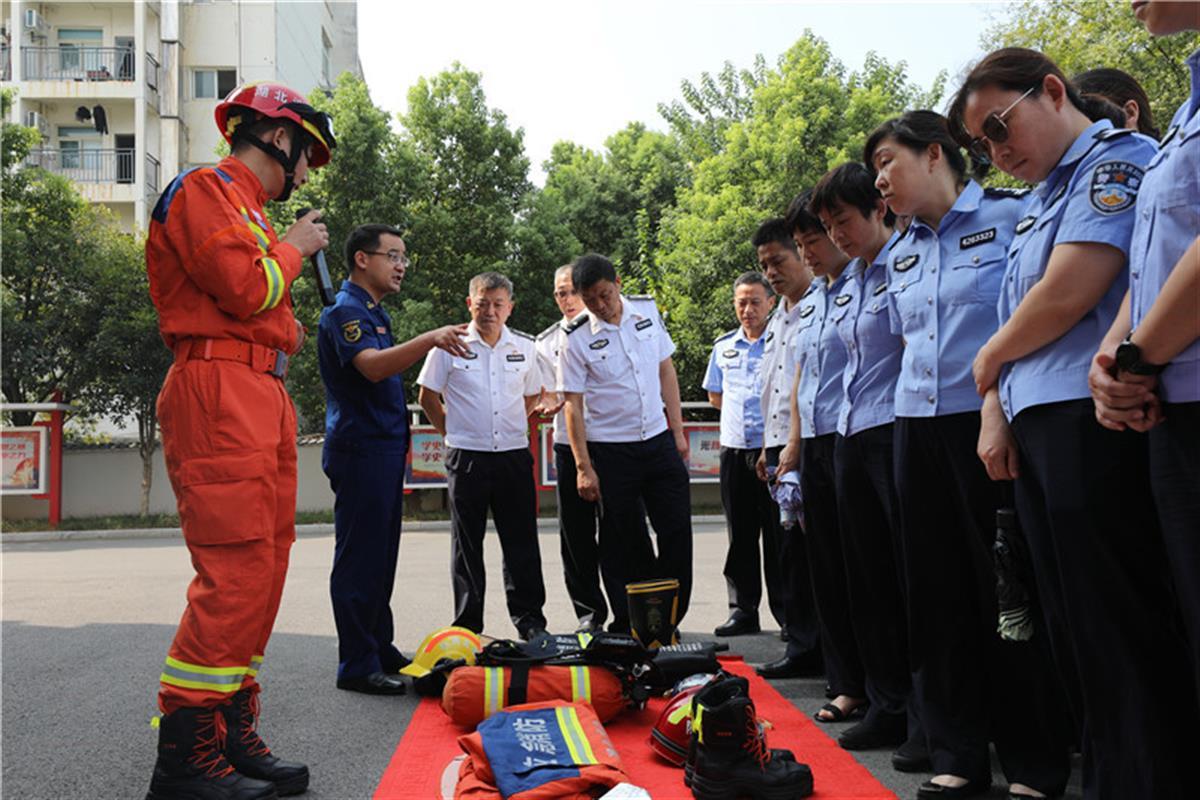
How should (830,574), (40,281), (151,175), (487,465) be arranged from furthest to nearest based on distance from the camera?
(151,175) < (40,281) < (487,465) < (830,574)

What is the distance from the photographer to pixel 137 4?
28.8 metres

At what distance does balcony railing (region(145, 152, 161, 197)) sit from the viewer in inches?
1157

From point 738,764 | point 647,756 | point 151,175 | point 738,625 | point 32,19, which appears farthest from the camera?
point 151,175

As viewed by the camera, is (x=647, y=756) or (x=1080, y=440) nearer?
(x=1080, y=440)

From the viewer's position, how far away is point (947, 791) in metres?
3.25

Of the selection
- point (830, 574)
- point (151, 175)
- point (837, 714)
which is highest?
point (151, 175)

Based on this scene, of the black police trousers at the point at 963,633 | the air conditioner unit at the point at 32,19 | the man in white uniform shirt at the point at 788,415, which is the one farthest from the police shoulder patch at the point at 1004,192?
the air conditioner unit at the point at 32,19

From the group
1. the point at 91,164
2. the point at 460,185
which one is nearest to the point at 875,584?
the point at 460,185

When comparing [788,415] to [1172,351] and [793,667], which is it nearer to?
[793,667]

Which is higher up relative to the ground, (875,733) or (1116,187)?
(1116,187)

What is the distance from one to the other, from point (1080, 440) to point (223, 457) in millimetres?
2554

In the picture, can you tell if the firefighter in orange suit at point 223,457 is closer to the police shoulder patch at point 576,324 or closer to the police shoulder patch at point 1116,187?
the police shoulder patch at point 1116,187

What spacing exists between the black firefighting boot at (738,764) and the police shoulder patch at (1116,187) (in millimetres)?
1864

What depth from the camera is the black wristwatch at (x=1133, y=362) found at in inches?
86.5
